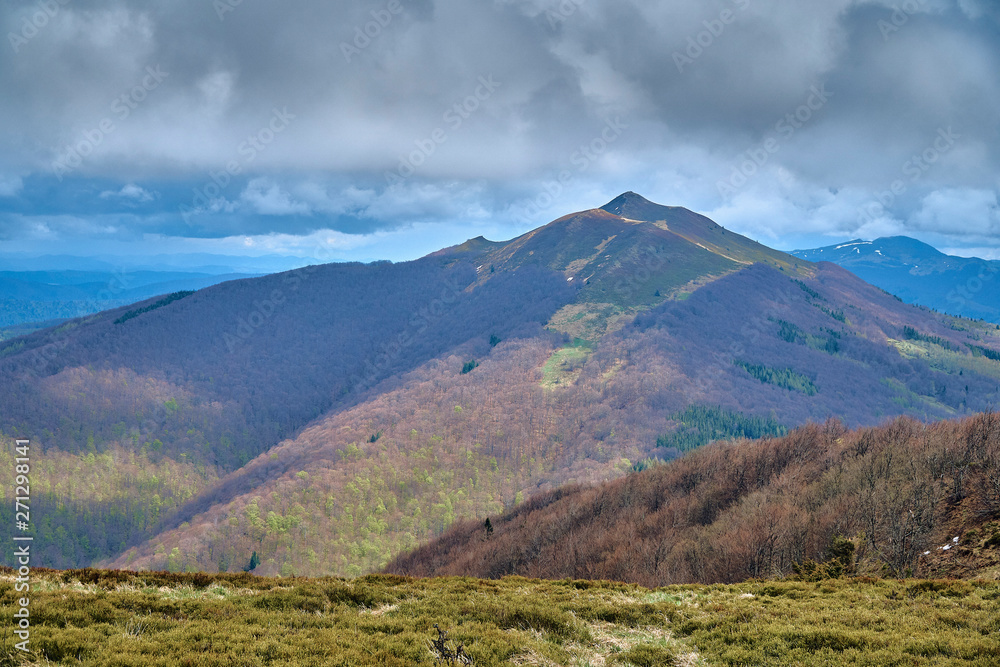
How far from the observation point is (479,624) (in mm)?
22953

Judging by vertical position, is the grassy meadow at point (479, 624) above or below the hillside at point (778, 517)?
above

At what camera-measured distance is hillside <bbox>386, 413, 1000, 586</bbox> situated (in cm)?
5050

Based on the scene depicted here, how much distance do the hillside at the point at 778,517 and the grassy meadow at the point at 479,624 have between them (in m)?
19.1

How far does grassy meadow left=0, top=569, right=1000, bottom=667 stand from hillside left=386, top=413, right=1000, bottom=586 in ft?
62.5

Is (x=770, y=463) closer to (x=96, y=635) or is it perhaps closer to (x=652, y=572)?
(x=652, y=572)

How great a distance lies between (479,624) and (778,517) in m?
87.3

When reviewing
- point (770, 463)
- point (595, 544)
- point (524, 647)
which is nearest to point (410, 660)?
point (524, 647)

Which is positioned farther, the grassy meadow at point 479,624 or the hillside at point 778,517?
the hillside at point 778,517

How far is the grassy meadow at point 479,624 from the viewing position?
59.9 ft

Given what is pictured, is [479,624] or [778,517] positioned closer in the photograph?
[479,624]

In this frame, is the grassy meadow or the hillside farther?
the hillside

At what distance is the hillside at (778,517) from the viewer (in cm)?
5050

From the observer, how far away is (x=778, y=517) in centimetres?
9144

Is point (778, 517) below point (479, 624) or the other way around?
below
